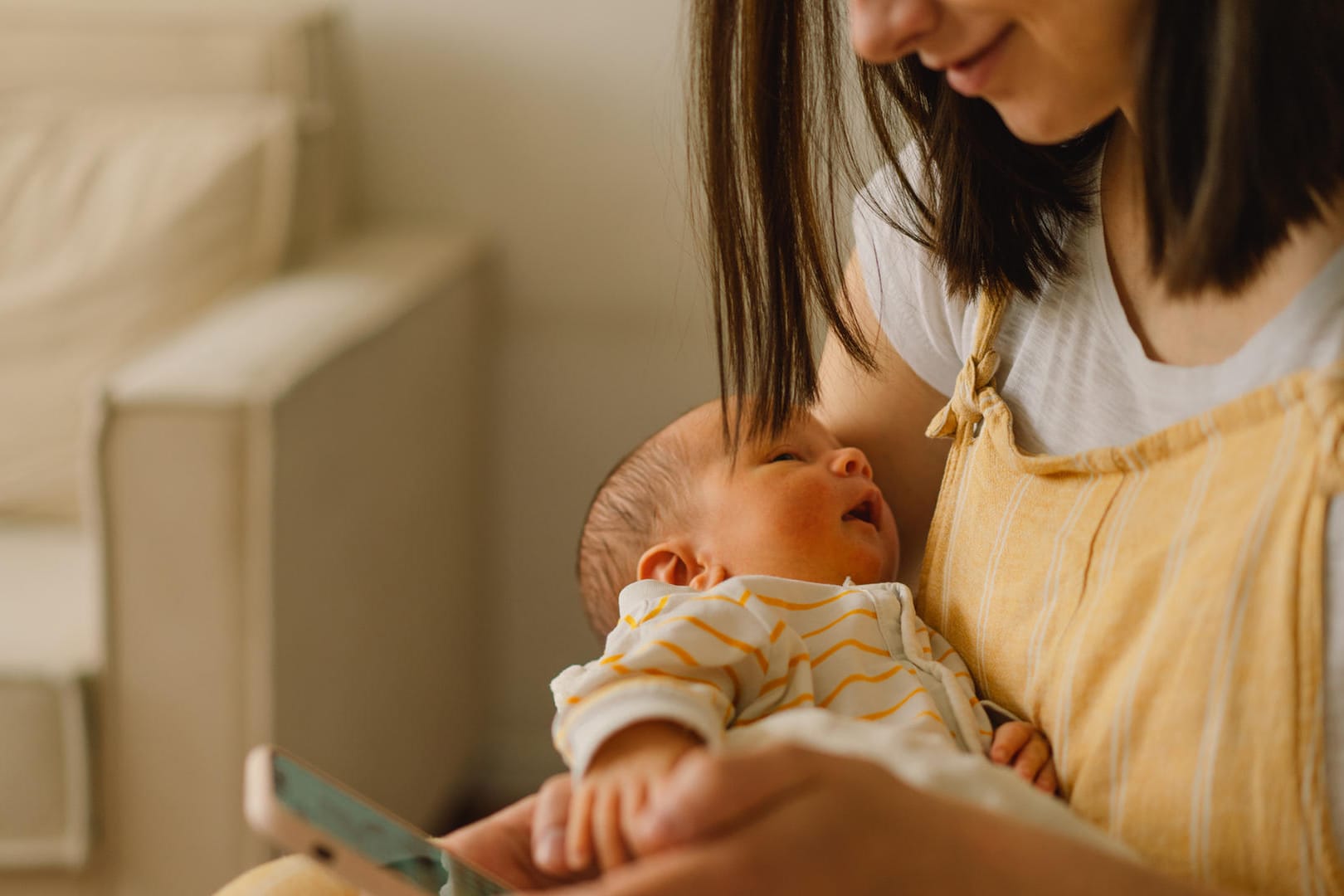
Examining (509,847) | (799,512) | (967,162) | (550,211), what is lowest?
(509,847)

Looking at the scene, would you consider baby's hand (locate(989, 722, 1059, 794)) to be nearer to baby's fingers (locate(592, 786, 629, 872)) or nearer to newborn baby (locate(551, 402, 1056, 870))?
newborn baby (locate(551, 402, 1056, 870))

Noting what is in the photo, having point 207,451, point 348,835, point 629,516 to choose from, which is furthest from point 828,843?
point 207,451

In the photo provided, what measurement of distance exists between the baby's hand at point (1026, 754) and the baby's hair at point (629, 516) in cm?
39

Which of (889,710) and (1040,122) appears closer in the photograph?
(1040,122)

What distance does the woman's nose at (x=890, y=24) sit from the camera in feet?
2.20

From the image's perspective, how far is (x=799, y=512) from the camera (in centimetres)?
101

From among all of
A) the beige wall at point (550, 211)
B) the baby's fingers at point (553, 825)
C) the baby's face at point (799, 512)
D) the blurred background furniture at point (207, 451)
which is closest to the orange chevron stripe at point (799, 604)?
the baby's face at point (799, 512)

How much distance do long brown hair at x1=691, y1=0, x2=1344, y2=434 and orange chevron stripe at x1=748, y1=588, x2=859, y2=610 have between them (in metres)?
0.13

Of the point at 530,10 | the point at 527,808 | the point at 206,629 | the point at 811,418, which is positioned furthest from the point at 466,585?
the point at 527,808

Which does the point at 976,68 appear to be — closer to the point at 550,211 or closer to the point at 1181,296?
the point at 1181,296

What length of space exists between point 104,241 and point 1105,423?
144 cm

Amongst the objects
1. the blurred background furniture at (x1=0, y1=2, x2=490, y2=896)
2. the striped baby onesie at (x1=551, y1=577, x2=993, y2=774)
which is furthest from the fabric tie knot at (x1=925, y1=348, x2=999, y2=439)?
the blurred background furniture at (x1=0, y1=2, x2=490, y2=896)

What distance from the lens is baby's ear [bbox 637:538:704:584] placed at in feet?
3.43

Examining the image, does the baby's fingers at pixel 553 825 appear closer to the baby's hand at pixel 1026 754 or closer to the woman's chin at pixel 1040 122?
the baby's hand at pixel 1026 754
